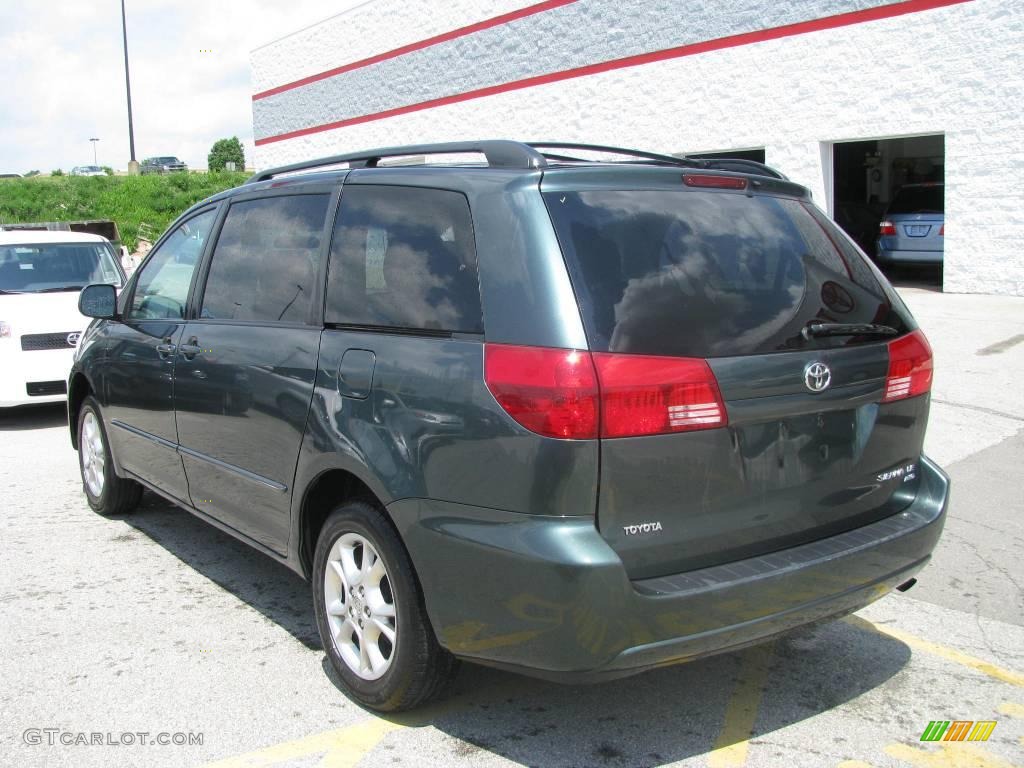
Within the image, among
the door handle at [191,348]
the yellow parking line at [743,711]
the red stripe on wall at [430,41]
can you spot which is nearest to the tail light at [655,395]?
the yellow parking line at [743,711]

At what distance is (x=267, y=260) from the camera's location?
4.38 meters

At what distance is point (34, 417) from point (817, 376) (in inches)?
340

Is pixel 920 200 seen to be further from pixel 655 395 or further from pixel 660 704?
pixel 655 395

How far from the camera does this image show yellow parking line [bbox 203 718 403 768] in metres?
3.29

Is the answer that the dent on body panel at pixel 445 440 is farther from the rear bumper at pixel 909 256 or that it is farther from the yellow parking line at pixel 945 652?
the rear bumper at pixel 909 256

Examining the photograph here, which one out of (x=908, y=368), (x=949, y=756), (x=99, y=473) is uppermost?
(x=908, y=368)

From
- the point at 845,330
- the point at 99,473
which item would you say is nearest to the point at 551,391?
the point at 845,330

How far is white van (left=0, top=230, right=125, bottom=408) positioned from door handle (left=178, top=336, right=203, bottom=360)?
4722mm

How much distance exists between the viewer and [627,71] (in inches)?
774

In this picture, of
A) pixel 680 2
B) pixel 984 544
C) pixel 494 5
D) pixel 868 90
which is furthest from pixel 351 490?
pixel 494 5

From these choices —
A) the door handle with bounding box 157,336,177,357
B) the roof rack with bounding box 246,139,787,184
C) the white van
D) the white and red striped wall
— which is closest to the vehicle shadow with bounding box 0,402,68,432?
the white van

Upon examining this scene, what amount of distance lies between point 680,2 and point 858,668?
16501 mm

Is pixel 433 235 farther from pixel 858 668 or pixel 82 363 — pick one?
pixel 82 363
